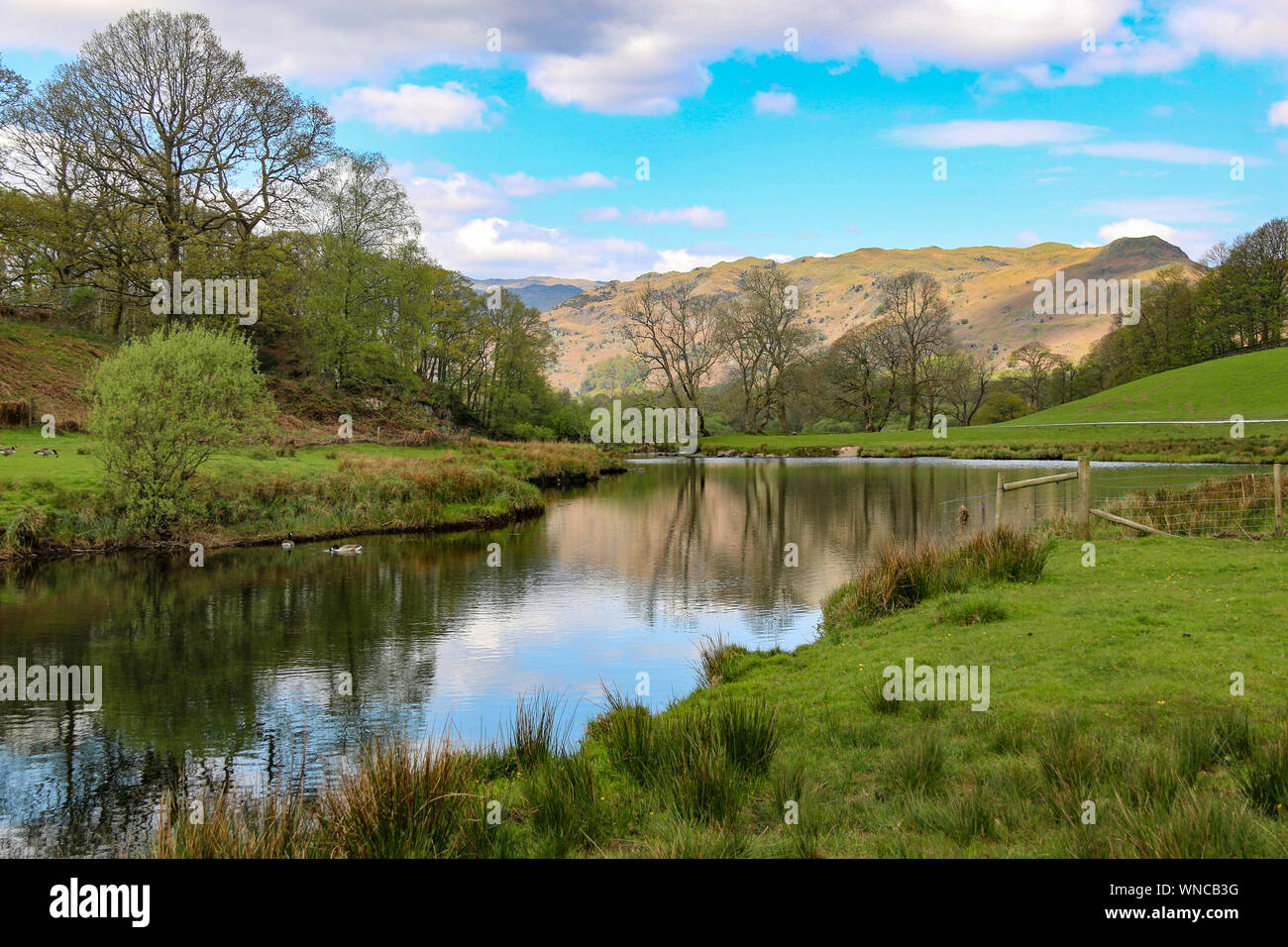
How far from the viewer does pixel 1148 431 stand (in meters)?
50.0

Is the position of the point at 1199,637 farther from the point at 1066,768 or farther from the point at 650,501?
the point at 650,501

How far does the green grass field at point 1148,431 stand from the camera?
41375mm

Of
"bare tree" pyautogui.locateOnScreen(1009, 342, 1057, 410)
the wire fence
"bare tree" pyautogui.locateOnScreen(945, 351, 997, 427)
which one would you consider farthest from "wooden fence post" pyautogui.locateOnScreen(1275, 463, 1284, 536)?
"bare tree" pyautogui.locateOnScreen(1009, 342, 1057, 410)

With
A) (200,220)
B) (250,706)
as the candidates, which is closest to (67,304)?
(200,220)

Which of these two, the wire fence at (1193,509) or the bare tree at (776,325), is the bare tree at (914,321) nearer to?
the bare tree at (776,325)

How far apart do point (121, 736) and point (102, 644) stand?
14.4 ft
